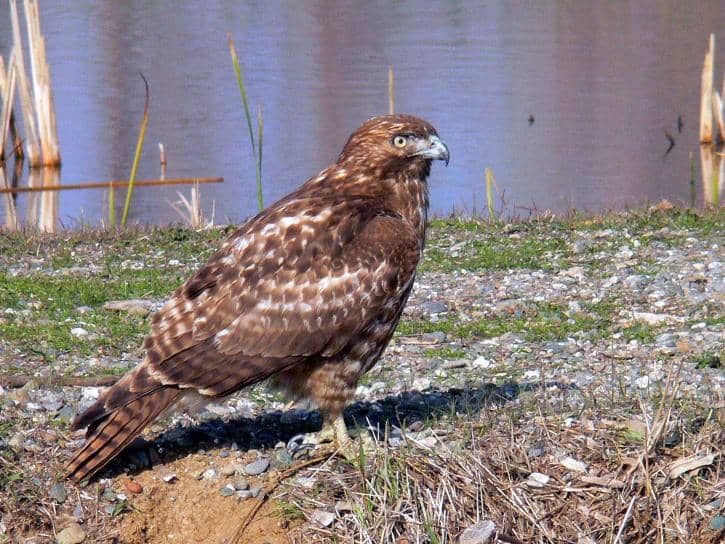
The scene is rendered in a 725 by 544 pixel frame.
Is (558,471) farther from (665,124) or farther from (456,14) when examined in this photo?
(456,14)

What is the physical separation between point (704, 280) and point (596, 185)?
277 inches

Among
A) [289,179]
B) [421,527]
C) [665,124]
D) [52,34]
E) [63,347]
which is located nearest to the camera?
[421,527]

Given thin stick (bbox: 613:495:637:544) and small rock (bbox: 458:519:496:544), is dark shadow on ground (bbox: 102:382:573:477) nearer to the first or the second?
small rock (bbox: 458:519:496:544)

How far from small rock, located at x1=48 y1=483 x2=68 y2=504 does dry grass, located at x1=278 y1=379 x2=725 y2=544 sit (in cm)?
100

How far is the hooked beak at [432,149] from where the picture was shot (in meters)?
5.95

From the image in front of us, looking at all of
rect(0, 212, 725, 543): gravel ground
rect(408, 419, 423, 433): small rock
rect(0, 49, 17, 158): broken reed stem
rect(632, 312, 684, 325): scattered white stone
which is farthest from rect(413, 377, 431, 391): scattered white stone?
rect(0, 49, 17, 158): broken reed stem

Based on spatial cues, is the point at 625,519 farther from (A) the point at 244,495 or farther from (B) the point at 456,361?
(B) the point at 456,361

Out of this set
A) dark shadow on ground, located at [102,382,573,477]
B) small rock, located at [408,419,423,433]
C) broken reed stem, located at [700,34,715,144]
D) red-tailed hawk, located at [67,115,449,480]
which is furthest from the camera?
broken reed stem, located at [700,34,715,144]

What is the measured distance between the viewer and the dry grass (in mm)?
5219

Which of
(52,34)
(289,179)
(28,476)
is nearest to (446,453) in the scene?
(28,476)

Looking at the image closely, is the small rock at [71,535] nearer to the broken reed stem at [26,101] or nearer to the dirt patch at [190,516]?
the dirt patch at [190,516]

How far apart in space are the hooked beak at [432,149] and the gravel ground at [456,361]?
1.24m

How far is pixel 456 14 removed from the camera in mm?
27078

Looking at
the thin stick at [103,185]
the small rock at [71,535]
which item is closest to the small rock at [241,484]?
the small rock at [71,535]
